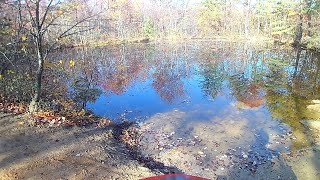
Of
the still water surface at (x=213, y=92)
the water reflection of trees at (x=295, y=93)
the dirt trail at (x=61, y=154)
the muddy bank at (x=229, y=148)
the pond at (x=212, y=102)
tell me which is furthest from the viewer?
the still water surface at (x=213, y=92)

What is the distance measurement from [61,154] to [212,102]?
8969mm

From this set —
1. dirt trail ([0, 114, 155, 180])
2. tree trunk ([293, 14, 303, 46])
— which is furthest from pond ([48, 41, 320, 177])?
tree trunk ([293, 14, 303, 46])

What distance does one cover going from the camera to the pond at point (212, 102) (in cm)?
991

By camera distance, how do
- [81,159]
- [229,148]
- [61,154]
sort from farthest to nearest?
[229,148], [61,154], [81,159]

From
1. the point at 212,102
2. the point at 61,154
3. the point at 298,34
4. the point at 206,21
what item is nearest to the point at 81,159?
the point at 61,154

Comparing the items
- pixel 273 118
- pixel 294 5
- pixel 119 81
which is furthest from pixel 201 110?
pixel 294 5

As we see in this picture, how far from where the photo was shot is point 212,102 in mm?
14992

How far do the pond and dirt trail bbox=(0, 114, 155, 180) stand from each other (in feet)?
5.09

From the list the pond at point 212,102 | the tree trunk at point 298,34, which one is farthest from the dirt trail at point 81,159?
the tree trunk at point 298,34

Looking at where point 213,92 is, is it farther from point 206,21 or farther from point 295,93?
point 206,21

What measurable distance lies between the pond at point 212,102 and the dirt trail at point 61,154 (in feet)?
5.09

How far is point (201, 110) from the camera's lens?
1378 centimetres

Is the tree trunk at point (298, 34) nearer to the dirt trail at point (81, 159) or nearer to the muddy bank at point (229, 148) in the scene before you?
the muddy bank at point (229, 148)

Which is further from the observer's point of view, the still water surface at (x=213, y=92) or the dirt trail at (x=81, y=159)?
the still water surface at (x=213, y=92)
